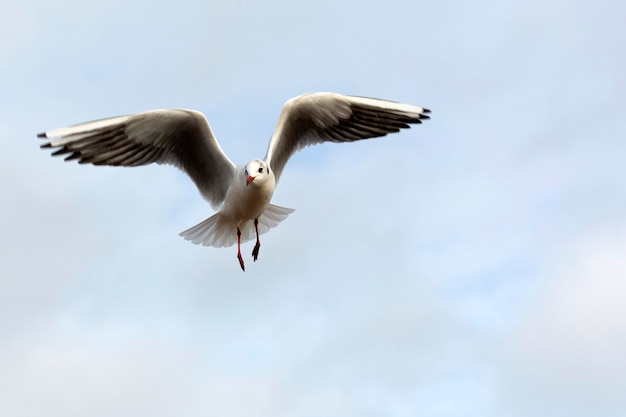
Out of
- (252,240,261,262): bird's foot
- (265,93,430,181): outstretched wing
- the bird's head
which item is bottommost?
(252,240,261,262): bird's foot

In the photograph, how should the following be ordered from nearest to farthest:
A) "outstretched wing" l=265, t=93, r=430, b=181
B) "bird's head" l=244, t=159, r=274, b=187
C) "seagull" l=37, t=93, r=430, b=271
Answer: "bird's head" l=244, t=159, r=274, b=187, "seagull" l=37, t=93, r=430, b=271, "outstretched wing" l=265, t=93, r=430, b=181

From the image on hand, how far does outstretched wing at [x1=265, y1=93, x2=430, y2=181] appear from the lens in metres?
12.6

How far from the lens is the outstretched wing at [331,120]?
41.2 feet

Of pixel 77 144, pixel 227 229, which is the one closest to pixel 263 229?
pixel 227 229

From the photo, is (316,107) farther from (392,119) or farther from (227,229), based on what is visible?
(227,229)

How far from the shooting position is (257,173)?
1177cm

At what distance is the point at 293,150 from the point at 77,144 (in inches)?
92.8

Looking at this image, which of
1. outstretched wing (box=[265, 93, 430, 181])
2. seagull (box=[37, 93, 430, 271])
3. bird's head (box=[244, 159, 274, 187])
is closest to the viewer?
bird's head (box=[244, 159, 274, 187])

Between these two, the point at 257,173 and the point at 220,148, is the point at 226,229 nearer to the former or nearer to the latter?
the point at 220,148

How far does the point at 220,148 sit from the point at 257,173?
1.00 metres

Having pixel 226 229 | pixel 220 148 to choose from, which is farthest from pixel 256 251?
pixel 220 148

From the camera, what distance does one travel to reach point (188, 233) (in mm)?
13125

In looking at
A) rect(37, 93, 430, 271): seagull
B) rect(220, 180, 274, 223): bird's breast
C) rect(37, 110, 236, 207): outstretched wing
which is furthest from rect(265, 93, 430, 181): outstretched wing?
rect(37, 110, 236, 207): outstretched wing

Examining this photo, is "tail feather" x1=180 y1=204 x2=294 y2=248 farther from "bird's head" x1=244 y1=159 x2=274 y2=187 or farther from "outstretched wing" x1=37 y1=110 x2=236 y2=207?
"bird's head" x1=244 y1=159 x2=274 y2=187
